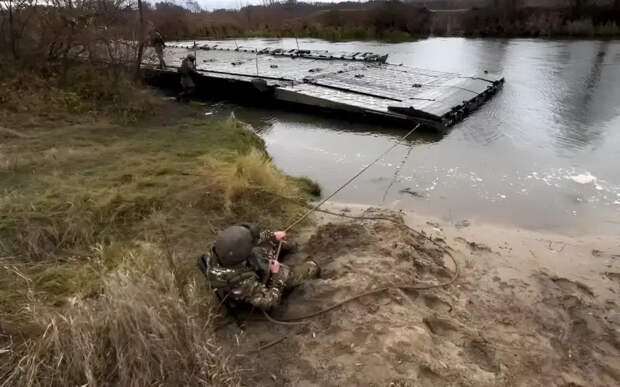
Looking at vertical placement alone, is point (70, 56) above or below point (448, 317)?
above

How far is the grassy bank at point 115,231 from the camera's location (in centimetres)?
291

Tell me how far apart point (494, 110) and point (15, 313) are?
36.7ft

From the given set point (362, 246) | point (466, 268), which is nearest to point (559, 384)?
point (466, 268)

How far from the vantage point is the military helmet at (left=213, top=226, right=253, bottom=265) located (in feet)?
11.7

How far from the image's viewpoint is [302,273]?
170 inches

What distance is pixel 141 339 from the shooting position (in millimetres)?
2908

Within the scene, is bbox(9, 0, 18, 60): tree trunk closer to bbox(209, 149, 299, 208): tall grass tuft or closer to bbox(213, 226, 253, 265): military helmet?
bbox(209, 149, 299, 208): tall grass tuft

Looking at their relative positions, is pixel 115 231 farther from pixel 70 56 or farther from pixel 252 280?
pixel 70 56

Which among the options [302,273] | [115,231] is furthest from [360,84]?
[302,273]

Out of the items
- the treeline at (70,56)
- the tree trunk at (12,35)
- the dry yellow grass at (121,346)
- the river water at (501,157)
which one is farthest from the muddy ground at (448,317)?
the tree trunk at (12,35)

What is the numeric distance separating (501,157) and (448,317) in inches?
211

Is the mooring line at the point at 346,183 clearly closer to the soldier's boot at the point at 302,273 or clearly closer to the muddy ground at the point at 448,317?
the muddy ground at the point at 448,317

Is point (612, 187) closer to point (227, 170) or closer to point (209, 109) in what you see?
point (227, 170)

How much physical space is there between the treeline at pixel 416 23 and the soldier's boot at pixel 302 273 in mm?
18832
